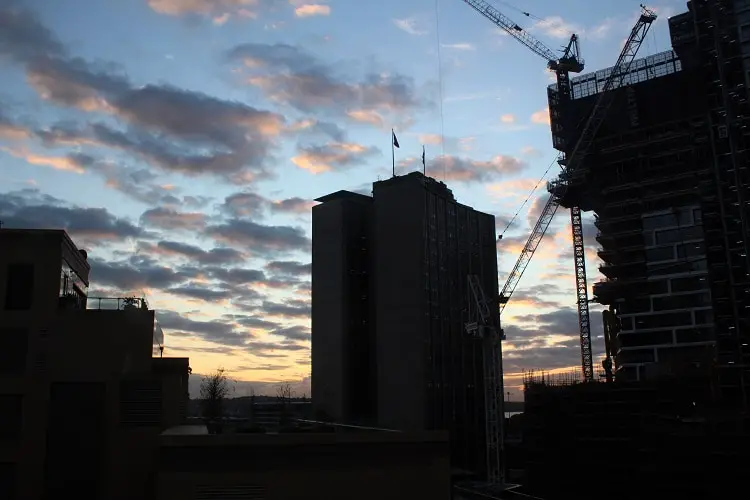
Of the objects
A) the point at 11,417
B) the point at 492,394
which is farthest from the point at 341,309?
the point at 11,417

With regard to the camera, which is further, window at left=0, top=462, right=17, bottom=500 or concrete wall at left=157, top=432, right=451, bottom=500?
window at left=0, top=462, right=17, bottom=500

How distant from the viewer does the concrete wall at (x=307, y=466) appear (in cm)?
3853

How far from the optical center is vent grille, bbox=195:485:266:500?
126 feet

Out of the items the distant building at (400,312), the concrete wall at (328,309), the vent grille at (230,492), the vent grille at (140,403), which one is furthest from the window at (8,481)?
the concrete wall at (328,309)

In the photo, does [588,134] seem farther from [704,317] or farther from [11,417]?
[11,417]

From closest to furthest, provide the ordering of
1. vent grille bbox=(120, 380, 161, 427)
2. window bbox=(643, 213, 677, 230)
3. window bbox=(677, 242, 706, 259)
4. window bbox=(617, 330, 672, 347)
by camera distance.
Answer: vent grille bbox=(120, 380, 161, 427) → window bbox=(677, 242, 706, 259) → window bbox=(617, 330, 672, 347) → window bbox=(643, 213, 677, 230)

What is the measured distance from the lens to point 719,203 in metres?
133

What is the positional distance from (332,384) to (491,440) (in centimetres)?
3624

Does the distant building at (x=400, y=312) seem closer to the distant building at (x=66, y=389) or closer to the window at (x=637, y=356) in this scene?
the window at (x=637, y=356)

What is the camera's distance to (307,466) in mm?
39438

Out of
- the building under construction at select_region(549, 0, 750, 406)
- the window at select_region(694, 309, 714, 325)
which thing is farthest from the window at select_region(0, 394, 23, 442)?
the window at select_region(694, 309, 714, 325)

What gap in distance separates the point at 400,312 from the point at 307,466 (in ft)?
347

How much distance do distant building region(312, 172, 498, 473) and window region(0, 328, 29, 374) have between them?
331ft

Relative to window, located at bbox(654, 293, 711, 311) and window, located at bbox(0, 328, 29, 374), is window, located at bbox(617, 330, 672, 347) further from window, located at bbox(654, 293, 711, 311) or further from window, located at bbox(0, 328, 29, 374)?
window, located at bbox(0, 328, 29, 374)
